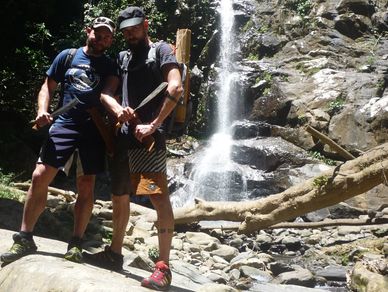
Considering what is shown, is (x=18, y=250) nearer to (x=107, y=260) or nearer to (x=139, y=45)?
(x=107, y=260)

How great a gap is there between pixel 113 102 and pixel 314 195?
13.0ft

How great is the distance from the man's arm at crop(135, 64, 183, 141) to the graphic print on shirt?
2.19 ft

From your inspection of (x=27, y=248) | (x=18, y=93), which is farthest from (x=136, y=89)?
(x=18, y=93)

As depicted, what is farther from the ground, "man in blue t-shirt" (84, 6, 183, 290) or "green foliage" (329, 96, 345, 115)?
"green foliage" (329, 96, 345, 115)

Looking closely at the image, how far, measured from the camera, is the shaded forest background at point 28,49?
1245cm

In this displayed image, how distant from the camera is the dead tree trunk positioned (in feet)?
21.4

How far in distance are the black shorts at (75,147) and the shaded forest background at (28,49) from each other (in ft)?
23.4

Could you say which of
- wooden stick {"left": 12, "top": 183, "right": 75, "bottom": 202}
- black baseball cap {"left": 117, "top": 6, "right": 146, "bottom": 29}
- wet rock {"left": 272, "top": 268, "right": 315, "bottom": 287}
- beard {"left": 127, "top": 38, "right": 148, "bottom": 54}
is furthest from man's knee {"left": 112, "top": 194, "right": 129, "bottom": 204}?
wooden stick {"left": 12, "top": 183, "right": 75, "bottom": 202}

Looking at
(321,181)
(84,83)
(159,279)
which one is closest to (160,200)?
(159,279)

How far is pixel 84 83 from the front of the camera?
3.95m

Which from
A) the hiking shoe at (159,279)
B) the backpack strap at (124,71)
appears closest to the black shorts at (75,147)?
the backpack strap at (124,71)

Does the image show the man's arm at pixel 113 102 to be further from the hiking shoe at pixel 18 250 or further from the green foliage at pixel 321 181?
the green foliage at pixel 321 181

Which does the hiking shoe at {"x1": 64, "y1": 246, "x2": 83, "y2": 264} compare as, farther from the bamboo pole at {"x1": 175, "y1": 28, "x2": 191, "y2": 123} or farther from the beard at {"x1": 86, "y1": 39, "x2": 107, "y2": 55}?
the beard at {"x1": 86, "y1": 39, "x2": 107, "y2": 55}

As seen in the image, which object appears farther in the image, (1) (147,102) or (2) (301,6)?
(2) (301,6)
